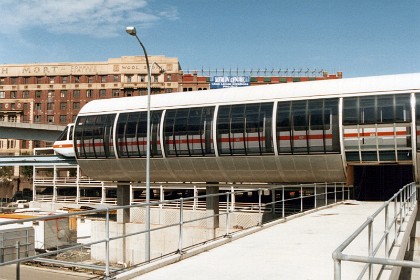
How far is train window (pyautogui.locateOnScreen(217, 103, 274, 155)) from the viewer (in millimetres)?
28297

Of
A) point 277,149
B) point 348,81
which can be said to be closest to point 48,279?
point 277,149

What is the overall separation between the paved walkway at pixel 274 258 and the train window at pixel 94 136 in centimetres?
2192

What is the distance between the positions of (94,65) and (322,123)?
77.7m

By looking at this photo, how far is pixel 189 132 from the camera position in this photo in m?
31.0

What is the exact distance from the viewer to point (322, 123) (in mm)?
26562

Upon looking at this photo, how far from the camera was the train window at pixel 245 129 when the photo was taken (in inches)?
1114

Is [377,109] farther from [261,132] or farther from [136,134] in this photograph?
[136,134]

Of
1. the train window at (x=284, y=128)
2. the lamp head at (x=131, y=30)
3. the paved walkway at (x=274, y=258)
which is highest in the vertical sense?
the lamp head at (x=131, y=30)

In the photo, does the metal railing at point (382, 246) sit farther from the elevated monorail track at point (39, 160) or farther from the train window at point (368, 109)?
the elevated monorail track at point (39, 160)

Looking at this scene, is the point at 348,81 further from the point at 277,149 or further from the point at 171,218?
the point at 171,218

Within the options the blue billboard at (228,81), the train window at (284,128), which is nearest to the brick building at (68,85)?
the blue billboard at (228,81)

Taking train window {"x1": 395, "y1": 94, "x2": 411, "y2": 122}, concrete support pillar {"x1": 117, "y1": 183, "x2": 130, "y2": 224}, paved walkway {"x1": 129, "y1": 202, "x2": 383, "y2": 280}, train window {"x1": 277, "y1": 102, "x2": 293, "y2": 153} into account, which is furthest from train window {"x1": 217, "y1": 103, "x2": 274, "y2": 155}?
paved walkway {"x1": 129, "y1": 202, "x2": 383, "y2": 280}

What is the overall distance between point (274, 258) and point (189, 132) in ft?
70.1

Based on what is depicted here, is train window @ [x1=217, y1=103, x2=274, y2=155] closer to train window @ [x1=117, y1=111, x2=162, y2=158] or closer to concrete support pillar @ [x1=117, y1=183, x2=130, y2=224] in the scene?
train window @ [x1=117, y1=111, x2=162, y2=158]
